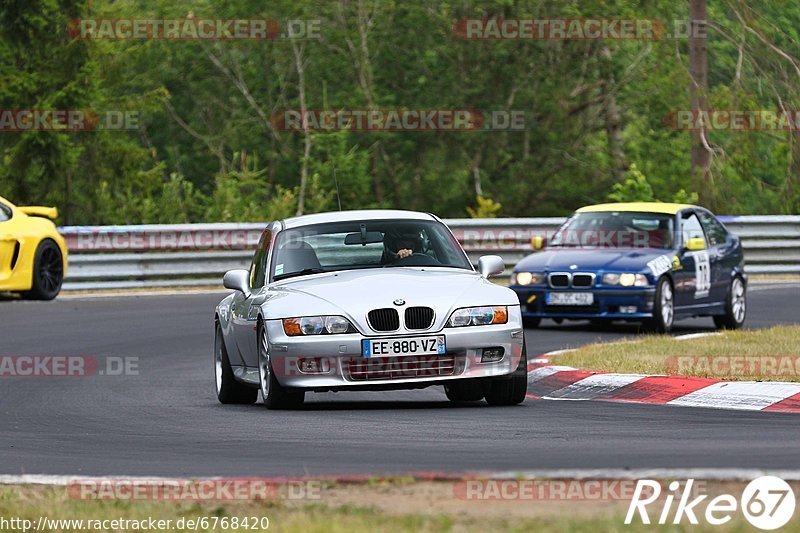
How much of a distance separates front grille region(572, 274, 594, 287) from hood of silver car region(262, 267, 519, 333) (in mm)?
6816

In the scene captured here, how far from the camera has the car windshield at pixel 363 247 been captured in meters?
11.9

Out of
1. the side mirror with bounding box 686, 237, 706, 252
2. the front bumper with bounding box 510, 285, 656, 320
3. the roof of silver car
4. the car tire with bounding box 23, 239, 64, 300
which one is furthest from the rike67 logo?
the car tire with bounding box 23, 239, 64, 300

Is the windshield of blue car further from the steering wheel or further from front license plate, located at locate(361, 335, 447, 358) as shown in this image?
front license plate, located at locate(361, 335, 447, 358)

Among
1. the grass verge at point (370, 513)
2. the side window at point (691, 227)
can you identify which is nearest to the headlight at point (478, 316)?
the grass verge at point (370, 513)

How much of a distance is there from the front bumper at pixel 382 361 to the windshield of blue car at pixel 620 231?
823cm

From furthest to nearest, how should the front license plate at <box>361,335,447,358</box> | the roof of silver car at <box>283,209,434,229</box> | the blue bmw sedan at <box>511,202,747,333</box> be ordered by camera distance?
the blue bmw sedan at <box>511,202,747,333</box> → the roof of silver car at <box>283,209,434,229</box> → the front license plate at <box>361,335,447,358</box>

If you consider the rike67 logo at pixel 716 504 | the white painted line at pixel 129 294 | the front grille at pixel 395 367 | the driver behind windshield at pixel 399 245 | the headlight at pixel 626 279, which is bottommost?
the white painted line at pixel 129 294

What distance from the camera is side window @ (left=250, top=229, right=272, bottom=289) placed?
12198 mm

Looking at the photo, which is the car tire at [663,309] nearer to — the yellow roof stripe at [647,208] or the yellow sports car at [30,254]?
the yellow roof stripe at [647,208]

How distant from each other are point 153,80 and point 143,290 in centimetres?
2637

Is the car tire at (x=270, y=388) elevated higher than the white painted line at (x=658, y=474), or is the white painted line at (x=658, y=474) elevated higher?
the white painted line at (x=658, y=474)

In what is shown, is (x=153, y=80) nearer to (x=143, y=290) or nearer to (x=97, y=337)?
(x=143, y=290)

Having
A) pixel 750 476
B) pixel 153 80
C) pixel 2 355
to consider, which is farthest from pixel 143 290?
pixel 153 80

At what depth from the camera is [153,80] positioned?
50.4 meters
